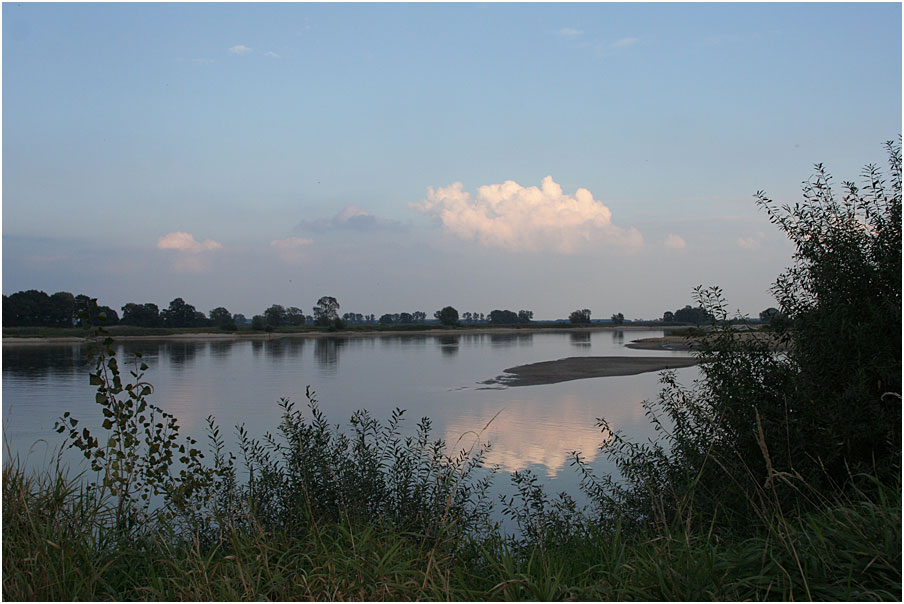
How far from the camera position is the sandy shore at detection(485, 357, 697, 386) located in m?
31.9

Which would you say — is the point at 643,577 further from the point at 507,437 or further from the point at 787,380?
the point at 507,437

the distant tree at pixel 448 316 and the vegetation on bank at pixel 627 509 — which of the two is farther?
the distant tree at pixel 448 316

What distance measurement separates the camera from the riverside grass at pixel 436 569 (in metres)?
3.58

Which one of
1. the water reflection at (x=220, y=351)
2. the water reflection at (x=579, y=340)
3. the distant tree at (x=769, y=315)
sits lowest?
the water reflection at (x=220, y=351)

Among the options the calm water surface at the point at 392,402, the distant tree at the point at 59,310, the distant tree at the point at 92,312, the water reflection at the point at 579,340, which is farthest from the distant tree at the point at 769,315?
the distant tree at the point at 59,310

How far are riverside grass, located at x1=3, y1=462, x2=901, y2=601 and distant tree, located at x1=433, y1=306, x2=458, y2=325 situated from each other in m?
142

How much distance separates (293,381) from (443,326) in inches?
4470

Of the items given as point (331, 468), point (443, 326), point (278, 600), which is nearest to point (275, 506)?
point (331, 468)

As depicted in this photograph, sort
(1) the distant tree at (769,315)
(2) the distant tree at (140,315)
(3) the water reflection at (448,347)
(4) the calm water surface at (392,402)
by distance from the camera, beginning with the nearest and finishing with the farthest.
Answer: (1) the distant tree at (769,315), (4) the calm water surface at (392,402), (3) the water reflection at (448,347), (2) the distant tree at (140,315)

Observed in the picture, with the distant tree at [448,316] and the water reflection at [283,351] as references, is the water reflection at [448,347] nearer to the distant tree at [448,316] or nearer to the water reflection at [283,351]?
the water reflection at [283,351]

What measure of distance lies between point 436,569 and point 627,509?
3.88 m

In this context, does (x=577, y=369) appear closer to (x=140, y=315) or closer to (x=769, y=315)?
(x=769, y=315)

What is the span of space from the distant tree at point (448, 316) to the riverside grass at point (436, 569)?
14159cm

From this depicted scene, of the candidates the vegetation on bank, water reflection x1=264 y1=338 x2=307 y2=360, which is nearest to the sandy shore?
the vegetation on bank
